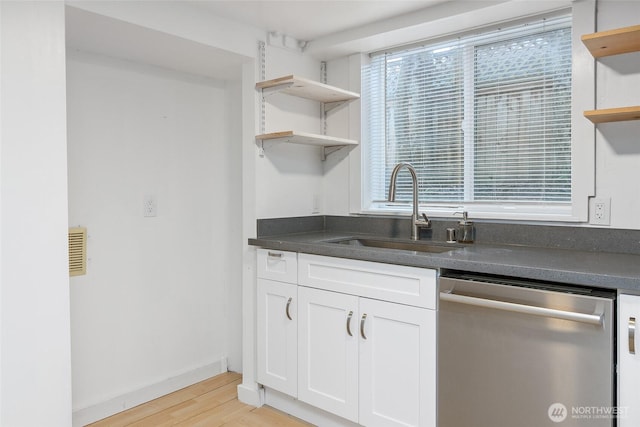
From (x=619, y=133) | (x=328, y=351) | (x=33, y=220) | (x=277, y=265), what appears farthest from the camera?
(x=277, y=265)

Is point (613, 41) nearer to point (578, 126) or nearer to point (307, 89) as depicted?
point (578, 126)

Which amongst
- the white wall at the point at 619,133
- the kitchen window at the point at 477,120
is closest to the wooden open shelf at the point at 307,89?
the kitchen window at the point at 477,120

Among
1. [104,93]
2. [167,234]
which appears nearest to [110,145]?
[104,93]

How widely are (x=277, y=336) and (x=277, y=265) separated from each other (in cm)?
38

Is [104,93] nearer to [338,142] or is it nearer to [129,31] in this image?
[129,31]

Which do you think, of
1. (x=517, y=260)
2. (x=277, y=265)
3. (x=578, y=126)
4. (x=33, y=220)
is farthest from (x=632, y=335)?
(x=33, y=220)

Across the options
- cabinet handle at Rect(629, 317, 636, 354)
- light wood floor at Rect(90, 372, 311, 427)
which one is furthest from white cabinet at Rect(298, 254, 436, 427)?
cabinet handle at Rect(629, 317, 636, 354)

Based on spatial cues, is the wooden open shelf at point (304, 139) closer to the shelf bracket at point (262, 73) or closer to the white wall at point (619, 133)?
the shelf bracket at point (262, 73)

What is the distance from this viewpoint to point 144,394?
2.64 meters

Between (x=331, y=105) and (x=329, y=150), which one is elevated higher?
(x=331, y=105)

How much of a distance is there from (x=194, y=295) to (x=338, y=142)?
4.38 feet

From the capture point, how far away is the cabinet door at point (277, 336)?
2.35m

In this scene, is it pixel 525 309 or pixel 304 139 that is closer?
pixel 525 309

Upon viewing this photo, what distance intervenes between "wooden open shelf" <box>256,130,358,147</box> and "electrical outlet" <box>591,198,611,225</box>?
133 centimetres
